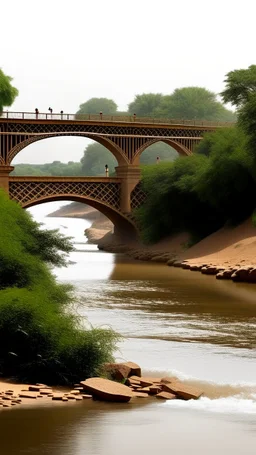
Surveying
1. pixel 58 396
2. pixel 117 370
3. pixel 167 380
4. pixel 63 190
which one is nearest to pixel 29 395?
pixel 58 396

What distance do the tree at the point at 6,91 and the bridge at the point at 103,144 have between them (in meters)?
6.95

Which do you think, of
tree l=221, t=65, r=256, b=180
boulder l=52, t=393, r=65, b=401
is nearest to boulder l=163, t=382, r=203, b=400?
boulder l=52, t=393, r=65, b=401

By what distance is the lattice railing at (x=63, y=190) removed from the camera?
67500 mm

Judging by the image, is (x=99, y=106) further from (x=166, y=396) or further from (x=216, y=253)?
(x=166, y=396)

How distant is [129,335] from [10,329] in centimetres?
777

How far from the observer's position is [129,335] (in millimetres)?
27391

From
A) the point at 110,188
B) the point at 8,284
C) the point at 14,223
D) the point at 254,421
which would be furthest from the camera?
the point at 110,188

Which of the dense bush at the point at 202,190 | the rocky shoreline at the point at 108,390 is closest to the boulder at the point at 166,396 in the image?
the rocky shoreline at the point at 108,390

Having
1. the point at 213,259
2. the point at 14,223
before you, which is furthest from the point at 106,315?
the point at 213,259

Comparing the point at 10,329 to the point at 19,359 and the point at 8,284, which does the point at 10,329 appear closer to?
the point at 19,359

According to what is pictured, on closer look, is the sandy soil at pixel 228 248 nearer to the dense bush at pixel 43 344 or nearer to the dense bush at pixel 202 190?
the dense bush at pixel 202 190

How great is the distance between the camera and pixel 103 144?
72.2 metres

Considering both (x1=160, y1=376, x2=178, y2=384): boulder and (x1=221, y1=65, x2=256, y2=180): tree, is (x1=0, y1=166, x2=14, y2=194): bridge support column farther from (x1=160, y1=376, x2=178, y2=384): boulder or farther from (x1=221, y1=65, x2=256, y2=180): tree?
(x1=160, y1=376, x2=178, y2=384): boulder

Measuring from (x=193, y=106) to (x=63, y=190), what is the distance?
71123mm
